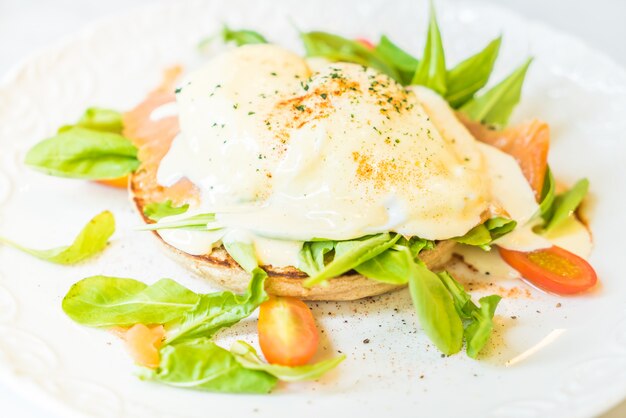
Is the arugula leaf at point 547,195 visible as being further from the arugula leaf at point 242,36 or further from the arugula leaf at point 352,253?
the arugula leaf at point 242,36

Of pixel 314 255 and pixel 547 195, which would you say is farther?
pixel 547 195

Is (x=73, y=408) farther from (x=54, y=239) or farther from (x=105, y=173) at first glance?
(x=105, y=173)

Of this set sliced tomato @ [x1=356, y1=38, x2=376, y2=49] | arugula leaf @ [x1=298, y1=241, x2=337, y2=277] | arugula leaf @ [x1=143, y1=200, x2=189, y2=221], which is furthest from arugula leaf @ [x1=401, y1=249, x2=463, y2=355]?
sliced tomato @ [x1=356, y1=38, x2=376, y2=49]

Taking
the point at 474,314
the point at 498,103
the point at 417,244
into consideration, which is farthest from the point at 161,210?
the point at 498,103

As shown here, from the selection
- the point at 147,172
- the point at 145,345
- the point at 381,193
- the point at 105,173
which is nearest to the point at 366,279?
the point at 381,193

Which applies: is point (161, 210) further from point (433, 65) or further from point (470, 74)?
point (470, 74)
